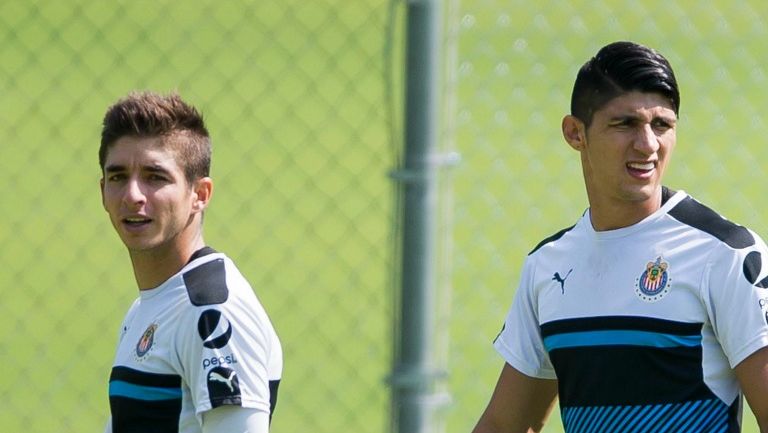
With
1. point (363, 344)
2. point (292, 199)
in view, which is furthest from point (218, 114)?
point (363, 344)

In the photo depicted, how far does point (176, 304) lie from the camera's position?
150 inches

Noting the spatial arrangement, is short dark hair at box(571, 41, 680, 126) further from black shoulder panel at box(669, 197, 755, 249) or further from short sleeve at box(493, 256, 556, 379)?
short sleeve at box(493, 256, 556, 379)

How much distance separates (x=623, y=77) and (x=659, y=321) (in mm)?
665

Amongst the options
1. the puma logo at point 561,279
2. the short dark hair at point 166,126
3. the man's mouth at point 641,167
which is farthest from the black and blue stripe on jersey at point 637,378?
the short dark hair at point 166,126

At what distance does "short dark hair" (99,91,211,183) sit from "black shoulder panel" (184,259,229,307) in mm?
289

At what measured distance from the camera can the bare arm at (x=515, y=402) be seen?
4090 millimetres

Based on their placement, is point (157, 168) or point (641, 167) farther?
point (157, 168)

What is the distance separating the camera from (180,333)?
12.2 ft

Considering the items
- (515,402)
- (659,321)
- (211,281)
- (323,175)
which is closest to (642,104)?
(659,321)

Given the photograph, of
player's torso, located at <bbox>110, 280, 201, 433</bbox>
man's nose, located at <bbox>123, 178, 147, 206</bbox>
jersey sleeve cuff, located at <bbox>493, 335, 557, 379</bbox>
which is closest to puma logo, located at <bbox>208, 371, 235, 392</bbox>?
player's torso, located at <bbox>110, 280, 201, 433</bbox>

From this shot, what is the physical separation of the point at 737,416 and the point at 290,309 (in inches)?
185

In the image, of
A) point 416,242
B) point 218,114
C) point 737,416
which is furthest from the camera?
point 218,114

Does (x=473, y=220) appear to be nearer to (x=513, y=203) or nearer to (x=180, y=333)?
(x=513, y=203)

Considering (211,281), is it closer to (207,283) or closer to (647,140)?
(207,283)
